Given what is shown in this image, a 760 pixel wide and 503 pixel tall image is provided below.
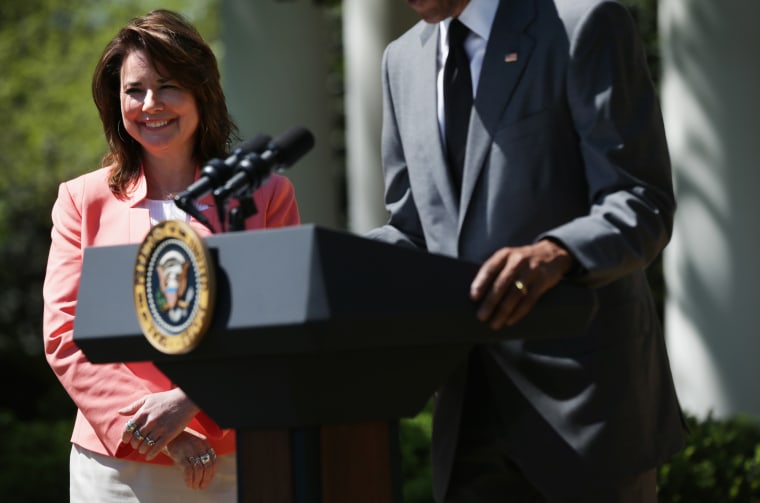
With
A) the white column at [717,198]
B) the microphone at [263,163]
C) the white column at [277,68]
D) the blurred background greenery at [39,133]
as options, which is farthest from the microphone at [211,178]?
the blurred background greenery at [39,133]

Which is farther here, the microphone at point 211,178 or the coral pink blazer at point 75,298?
the coral pink blazer at point 75,298

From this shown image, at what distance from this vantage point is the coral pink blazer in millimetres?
3688

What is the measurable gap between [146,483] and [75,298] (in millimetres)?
557

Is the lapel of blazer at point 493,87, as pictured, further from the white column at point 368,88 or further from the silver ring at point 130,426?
the white column at point 368,88

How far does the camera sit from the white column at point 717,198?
8.38 m

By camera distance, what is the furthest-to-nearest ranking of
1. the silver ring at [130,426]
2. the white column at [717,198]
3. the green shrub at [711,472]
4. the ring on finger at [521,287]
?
the white column at [717,198], the green shrub at [711,472], the silver ring at [130,426], the ring on finger at [521,287]

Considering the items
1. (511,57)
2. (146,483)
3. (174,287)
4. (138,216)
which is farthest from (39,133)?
(174,287)

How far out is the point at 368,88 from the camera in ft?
30.9

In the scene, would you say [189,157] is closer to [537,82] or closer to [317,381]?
[537,82]

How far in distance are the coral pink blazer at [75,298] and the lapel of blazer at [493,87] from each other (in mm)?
882

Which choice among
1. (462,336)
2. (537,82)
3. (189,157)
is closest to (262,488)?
(462,336)

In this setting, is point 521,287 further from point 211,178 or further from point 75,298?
point 75,298

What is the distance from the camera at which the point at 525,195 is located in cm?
294

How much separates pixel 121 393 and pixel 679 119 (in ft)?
19.0
